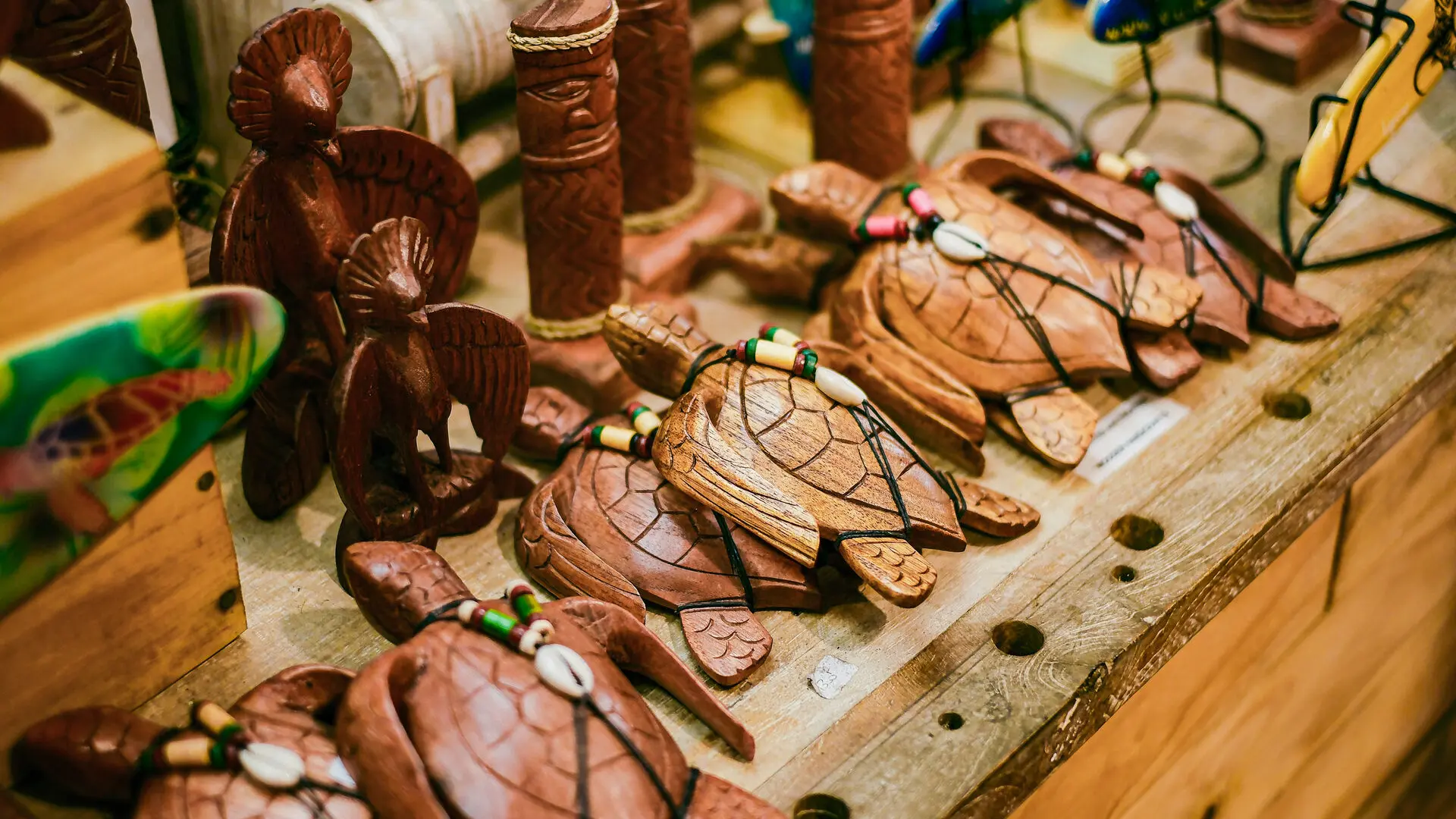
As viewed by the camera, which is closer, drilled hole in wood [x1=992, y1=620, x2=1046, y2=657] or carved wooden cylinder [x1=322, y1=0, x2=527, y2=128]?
drilled hole in wood [x1=992, y1=620, x2=1046, y2=657]

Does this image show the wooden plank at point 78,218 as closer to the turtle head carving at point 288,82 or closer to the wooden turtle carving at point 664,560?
the turtle head carving at point 288,82

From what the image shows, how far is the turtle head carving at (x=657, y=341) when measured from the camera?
1570 mm

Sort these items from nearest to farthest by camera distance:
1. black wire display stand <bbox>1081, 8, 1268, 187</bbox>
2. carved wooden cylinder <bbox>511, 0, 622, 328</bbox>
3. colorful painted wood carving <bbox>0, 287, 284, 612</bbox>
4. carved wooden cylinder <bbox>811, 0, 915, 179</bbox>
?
colorful painted wood carving <bbox>0, 287, 284, 612</bbox> → carved wooden cylinder <bbox>511, 0, 622, 328</bbox> → carved wooden cylinder <bbox>811, 0, 915, 179</bbox> → black wire display stand <bbox>1081, 8, 1268, 187</bbox>

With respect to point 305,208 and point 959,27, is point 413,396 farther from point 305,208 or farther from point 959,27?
point 959,27

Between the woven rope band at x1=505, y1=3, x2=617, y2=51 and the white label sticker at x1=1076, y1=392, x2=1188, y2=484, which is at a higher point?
the woven rope band at x1=505, y1=3, x2=617, y2=51

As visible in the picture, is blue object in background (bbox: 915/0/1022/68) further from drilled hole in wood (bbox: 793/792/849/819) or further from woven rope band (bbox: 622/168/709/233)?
drilled hole in wood (bbox: 793/792/849/819)

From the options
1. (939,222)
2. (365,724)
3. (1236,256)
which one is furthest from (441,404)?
(1236,256)

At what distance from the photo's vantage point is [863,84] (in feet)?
6.47

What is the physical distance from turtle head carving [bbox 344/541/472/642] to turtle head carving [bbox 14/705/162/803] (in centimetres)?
21

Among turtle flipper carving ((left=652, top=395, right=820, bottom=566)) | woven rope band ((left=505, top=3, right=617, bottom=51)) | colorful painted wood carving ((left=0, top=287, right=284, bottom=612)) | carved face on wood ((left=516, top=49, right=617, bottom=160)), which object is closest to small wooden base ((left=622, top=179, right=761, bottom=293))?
carved face on wood ((left=516, top=49, right=617, bottom=160))

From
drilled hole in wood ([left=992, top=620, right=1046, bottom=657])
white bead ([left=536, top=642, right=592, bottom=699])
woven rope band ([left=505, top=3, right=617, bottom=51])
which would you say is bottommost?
drilled hole in wood ([left=992, top=620, right=1046, bottom=657])

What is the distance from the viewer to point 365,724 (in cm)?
116

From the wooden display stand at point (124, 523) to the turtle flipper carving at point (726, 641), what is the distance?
0.47 metres

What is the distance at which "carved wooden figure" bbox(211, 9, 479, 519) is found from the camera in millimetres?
1359
